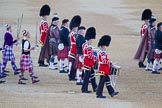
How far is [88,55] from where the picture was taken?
16.9 m

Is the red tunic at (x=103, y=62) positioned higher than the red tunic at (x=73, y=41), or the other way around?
the red tunic at (x=73, y=41)

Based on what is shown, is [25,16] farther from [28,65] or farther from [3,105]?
[3,105]

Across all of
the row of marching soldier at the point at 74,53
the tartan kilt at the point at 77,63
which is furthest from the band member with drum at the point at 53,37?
the tartan kilt at the point at 77,63

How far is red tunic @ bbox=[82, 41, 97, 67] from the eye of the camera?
16.9m

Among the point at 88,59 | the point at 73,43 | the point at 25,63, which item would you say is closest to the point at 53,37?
the point at 73,43

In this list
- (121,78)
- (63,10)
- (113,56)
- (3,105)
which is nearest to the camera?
(3,105)

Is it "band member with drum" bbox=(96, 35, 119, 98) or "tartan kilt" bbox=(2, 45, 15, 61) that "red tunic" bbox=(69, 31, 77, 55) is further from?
"band member with drum" bbox=(96, 35, 119, 98)

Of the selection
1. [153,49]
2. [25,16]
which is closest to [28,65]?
[153,49]

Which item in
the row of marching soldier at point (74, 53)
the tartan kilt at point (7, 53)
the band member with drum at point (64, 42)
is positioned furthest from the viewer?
the band member with drum at point (64, 42)

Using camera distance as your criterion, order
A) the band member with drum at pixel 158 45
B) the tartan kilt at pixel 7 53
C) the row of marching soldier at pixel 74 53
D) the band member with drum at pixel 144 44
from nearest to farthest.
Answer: the row of marching soldier at pixel 74 53 → the tartan kilt at pixel 7 53 → the band member with drum at pixel 158 45 → the band member with drum at pixel 144 44

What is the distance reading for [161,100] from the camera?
16281 millimetres

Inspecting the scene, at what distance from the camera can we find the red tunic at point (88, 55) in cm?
1691

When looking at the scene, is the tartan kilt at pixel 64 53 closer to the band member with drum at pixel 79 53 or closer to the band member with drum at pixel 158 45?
the band member with drum at pixel 79 53

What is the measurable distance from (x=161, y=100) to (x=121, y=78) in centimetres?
317
